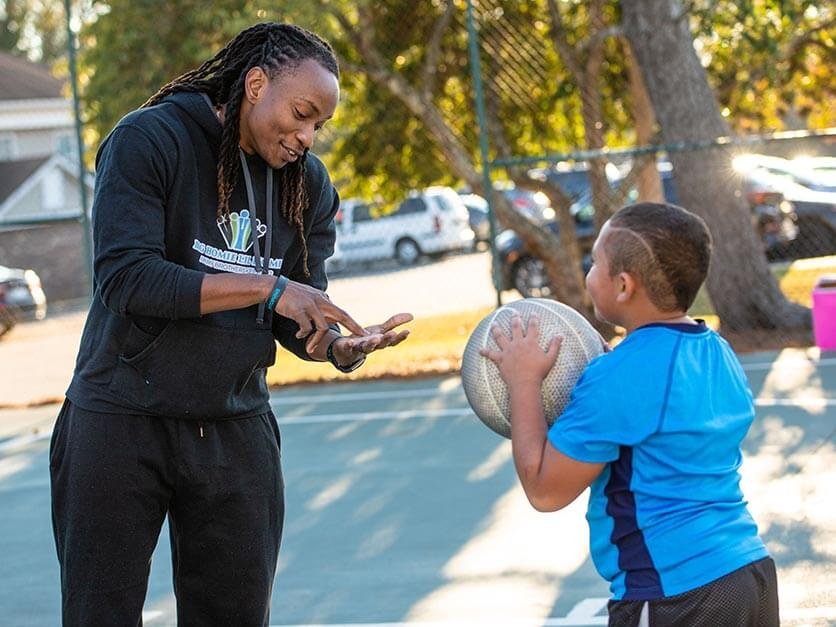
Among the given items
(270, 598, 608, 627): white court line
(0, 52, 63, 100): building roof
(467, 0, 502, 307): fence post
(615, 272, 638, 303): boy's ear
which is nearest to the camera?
(615, 272, 638, 303): boy's ear

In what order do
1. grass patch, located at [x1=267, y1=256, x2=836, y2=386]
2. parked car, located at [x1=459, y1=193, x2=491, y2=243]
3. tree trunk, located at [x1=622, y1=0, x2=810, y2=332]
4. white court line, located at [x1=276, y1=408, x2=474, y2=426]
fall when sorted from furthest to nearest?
parked car, located at [x1=459, y1=193, x2=491, y2=243] < grass patch, located at [x1=267, y1=256, x2=836, y2=386] < tree trunk, located at [x1=622, y1=0, x2=810, y2=332] < white court line, located at [x1=276, y1=408, x2=474, y2=426]

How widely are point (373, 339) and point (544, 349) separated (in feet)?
1.56

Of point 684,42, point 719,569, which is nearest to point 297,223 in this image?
point 719,569

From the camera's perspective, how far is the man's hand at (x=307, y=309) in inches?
136

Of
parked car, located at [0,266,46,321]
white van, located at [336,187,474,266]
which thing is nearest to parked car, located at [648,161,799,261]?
white van, located at [336,187,474,266]

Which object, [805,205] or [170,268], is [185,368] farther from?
[805,205]

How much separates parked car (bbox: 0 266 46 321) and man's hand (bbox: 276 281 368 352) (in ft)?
78.0

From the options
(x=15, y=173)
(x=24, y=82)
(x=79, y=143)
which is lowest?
(x=15, y=173)

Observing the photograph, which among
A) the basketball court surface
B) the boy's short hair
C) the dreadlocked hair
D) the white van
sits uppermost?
the dreadlocked hair

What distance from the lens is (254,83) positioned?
3.65 meters

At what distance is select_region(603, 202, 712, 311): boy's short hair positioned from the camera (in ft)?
10.4

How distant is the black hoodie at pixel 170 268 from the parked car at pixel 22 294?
77.1 feet

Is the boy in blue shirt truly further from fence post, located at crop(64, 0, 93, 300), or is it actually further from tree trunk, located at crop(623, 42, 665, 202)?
tree trunk, located at crop(623, 42, 665, 202)

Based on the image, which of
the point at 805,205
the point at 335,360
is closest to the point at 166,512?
the point at 335,360
